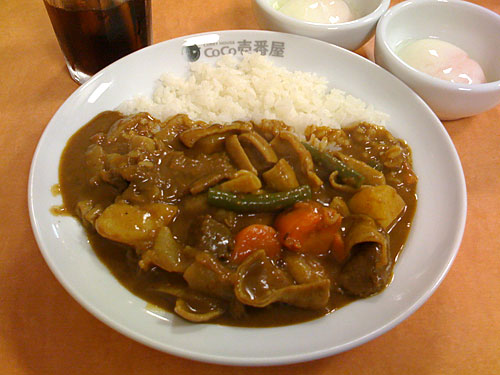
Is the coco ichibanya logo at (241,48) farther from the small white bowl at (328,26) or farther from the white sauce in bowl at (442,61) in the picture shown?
the white sauce in bowl at (442,61)

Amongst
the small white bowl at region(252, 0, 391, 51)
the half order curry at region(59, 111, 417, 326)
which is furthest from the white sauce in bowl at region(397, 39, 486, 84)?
the half order curry at region(59, 111, 417, 326)

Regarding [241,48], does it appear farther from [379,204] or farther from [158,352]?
[158,352]

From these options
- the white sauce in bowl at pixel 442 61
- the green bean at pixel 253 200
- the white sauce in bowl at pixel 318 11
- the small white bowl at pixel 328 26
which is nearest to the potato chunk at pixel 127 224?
the green bean at pixel 253 200

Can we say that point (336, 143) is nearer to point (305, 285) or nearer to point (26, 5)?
point (305, 285)

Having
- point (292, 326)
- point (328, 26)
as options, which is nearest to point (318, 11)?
point (328, 26)

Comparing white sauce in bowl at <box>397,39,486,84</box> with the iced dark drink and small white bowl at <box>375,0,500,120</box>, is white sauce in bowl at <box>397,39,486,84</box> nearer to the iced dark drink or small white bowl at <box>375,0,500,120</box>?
small white bowl at <box>375,0,500,120</box>

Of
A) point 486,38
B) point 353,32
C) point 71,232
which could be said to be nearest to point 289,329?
point 71,232
